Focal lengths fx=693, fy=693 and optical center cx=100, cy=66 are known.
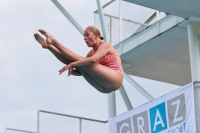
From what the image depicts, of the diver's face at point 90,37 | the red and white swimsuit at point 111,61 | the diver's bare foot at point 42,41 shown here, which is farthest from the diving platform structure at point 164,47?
the diver's bare foot at point 42,41

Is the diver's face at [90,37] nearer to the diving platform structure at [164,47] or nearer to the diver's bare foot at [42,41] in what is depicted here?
the diver's bare foot at [42,41]

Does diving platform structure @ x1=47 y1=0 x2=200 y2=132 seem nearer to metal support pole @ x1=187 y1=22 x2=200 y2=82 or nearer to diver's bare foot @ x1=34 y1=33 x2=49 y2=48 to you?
metal support pole @ x1=187 y1=22 x2=200 y2=82

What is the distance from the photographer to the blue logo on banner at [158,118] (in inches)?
720

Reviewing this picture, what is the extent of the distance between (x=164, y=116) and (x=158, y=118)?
1.01 ft

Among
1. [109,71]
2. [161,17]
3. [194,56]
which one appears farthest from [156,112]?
[109,71]

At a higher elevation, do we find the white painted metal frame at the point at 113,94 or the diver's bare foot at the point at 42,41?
the white painted metal frame at the point at 113,94

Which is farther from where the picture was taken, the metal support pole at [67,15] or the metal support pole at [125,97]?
the metal support pole at [125,97]

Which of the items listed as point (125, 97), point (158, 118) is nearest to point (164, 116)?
point (158, 118)

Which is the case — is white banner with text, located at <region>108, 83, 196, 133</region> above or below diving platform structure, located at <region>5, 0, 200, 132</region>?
below

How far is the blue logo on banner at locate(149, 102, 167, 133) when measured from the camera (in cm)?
1828

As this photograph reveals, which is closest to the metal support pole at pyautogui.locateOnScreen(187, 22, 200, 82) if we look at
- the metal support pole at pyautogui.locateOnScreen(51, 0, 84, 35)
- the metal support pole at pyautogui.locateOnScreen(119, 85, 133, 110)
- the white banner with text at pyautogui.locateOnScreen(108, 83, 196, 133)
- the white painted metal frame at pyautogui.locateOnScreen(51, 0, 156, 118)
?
the white banner with text at pyautogui.locateOnScreen(108, 83, 196, 133)

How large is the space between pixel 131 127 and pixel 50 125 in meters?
2.42

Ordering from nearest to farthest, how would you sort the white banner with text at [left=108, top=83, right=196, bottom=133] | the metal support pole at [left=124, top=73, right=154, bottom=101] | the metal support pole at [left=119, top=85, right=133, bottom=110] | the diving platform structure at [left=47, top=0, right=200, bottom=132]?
the white banner with text at [left=108, top=83, right=196, bottom=133] < the diving platform structure at [left=47, top=0, right=200, bottom=132] < the metal support pole at [left=124, top=73, right=154, bottom=101] < the metal support pole at [left=119, top=85, right=133, bottom=110]

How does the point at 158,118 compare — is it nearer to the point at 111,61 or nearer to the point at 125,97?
the point at 125,97
